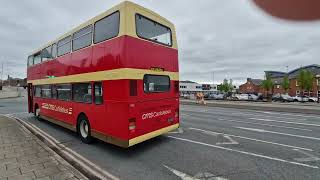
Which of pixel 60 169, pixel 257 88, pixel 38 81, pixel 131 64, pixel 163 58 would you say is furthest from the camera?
pixel 257 88

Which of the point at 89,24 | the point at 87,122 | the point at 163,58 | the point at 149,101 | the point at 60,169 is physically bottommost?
the point at 60,169

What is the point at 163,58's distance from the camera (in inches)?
322

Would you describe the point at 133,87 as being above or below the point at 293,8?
below

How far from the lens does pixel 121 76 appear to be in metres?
6.73

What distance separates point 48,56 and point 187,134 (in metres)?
7.54

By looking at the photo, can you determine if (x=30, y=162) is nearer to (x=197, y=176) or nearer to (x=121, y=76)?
(x=121, y=76)

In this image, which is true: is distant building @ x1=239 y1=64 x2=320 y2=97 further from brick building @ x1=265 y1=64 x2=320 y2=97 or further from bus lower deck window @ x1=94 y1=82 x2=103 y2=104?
bus lower deck window @ x1=94 y1=82 x2=103 y2=104

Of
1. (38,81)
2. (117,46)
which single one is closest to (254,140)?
(117,46)

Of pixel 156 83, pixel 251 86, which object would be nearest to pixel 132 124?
pixel 156 83

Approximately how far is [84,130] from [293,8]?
8429 millimetres

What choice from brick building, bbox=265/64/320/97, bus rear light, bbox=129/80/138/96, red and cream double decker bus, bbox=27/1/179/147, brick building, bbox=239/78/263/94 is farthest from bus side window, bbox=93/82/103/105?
brick building, bbox=239/78/263/94

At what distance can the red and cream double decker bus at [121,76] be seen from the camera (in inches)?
268

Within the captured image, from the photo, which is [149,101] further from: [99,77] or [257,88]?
[257,88]

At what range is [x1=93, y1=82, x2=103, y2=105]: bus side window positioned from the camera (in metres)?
7.66
